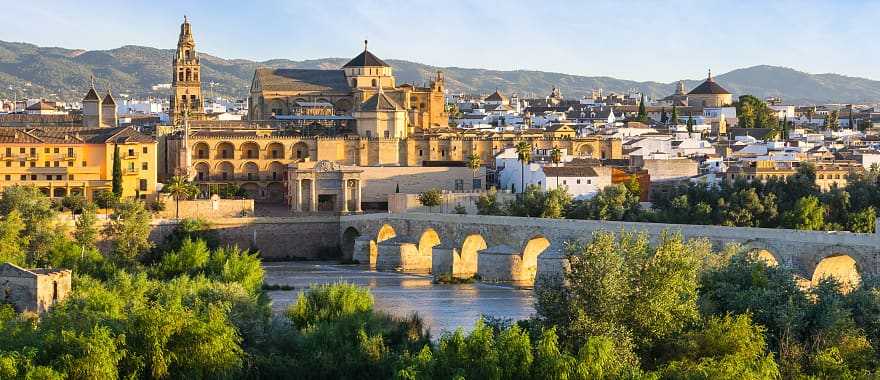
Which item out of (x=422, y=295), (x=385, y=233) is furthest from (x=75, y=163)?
(x=422, y=295)

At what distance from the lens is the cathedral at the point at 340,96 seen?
213 ft

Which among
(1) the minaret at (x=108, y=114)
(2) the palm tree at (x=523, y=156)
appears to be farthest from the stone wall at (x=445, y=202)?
(1) the minaret at (x=108, y=114)

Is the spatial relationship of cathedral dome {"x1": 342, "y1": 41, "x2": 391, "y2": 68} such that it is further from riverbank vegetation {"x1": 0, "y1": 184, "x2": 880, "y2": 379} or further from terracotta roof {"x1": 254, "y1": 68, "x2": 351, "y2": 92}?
riverbank vegetation {"x1": 0, "y1": 184, "x2": 880, "y2": 379}

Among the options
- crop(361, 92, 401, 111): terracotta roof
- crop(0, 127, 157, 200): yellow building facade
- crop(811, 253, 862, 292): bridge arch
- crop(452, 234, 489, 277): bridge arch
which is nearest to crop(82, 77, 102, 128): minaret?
crop(0, 127, 157, 200): yellow building facade

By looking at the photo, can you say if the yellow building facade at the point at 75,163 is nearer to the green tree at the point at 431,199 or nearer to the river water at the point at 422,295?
the river water at the point at 422,295

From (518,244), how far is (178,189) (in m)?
14.2

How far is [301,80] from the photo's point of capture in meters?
67.9

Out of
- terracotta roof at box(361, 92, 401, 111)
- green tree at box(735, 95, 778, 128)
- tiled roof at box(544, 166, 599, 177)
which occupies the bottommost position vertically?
tiled roof at box(544, 166, 599, 177)

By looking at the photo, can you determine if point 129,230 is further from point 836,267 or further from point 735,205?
point 836,267

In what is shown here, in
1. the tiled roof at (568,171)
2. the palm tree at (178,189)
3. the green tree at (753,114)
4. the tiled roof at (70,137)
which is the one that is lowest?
the palm tree at (178,189)

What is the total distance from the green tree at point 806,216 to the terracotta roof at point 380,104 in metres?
18.8

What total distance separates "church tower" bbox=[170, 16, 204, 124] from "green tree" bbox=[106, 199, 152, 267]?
21026mm

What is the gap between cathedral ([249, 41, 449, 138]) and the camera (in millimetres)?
64812

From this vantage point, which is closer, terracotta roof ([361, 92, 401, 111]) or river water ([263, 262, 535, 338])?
river water ([263, 262, 535, 338])
